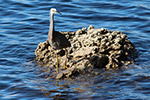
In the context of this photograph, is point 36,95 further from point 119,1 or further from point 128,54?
Result: point 119,1

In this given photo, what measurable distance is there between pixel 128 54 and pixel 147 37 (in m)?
2.58

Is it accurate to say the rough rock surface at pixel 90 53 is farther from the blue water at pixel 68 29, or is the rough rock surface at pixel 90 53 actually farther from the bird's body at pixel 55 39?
the bird's body at pixel 55 39

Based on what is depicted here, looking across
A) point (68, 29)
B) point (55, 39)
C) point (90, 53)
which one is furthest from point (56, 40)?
point (68, 29)

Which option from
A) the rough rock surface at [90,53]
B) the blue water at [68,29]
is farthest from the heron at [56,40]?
the blue water at [68,29]

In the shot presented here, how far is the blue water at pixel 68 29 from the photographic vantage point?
28.5 ft

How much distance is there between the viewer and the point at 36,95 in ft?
28.3

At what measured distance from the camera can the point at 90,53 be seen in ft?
32.1

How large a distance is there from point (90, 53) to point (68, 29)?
14.0 ft

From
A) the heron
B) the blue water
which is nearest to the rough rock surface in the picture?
the blue water

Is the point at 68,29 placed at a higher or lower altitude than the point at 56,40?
higher

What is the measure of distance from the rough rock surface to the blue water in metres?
0.25

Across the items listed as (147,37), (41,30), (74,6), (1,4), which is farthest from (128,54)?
(1,4)

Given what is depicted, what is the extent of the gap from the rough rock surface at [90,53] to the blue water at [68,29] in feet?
0.80

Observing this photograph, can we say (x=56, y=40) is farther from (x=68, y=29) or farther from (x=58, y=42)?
(x=68, y=29)
